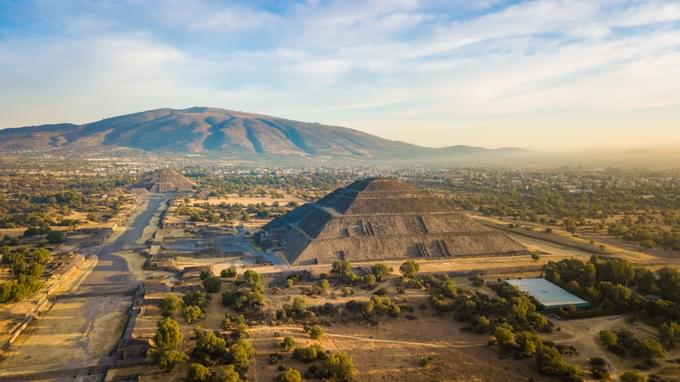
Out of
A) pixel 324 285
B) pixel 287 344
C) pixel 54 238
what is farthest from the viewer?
pixel 54 238

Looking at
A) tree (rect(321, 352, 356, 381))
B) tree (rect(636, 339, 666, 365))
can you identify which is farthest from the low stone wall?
tree (rect(636, 339, 666, 365))

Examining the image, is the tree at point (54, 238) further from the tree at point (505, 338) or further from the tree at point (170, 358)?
the tree at point (505, 338)

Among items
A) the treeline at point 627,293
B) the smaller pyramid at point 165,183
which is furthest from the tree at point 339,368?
the smaller pyramid at point 165,183

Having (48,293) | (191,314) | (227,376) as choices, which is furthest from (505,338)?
(48,293)

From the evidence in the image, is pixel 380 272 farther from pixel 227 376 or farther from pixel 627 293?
pixel 227 376

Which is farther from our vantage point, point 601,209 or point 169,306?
point 601,209

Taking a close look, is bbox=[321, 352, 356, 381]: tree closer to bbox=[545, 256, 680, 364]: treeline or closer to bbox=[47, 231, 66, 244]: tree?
bbox=[545, 256, 680, 364]: treeline

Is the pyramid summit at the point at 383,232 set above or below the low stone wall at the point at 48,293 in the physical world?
above
